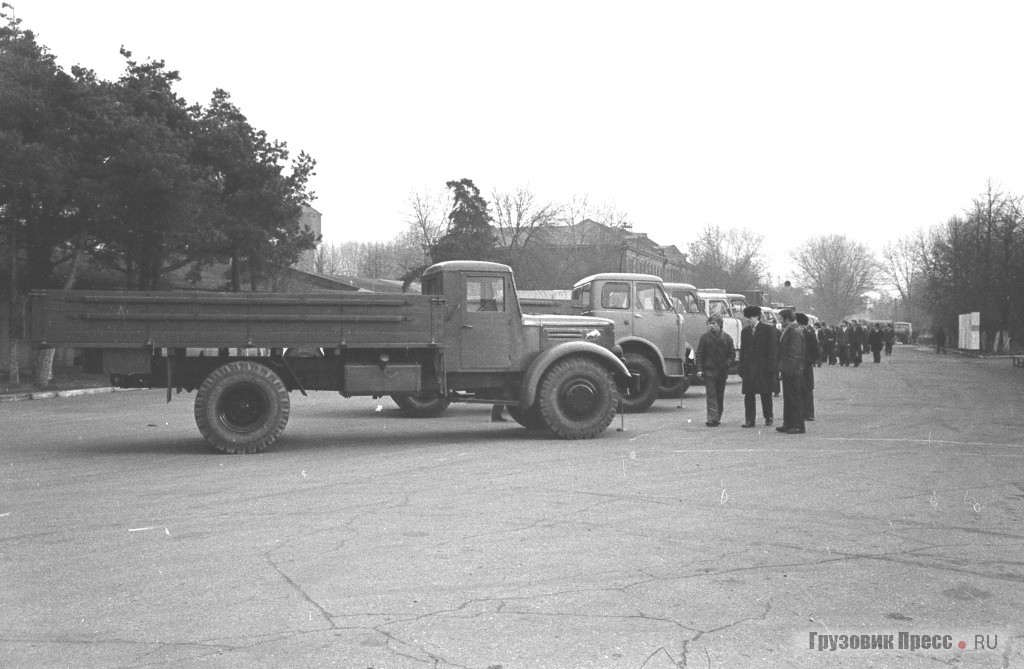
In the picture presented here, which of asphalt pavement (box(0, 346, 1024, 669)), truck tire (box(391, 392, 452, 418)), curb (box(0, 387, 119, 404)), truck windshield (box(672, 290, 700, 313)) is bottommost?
curb (box(0, 387, 119, 404))

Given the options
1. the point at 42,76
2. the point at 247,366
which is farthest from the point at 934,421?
the point at 42,76

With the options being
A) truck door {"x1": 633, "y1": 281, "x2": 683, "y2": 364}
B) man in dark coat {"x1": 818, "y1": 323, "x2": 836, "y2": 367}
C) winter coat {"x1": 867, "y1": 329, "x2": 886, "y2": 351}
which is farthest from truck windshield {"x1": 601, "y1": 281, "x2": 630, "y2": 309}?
winter coat {"x1": 867, "y1": 329, "x2": 886, "y2": 351}

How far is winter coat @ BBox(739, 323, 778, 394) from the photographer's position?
15.4 metres

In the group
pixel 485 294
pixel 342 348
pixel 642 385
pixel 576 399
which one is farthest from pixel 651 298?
pixel 342 348

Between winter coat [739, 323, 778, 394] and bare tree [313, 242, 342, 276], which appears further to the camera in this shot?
bare tree [313, 242, 342, 276]

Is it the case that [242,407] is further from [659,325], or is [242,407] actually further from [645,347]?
[659,325]

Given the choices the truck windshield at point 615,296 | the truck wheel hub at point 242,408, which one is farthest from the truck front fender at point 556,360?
the truck windshield at point 615,296

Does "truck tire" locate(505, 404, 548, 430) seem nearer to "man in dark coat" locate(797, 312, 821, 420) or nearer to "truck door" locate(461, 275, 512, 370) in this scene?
"truck door" locate(461, 275, 512, 370)

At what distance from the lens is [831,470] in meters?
10.6

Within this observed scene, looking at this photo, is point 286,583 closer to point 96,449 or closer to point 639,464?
point 639,464

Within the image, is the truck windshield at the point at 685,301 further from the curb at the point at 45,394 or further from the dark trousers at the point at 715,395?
the curb at the point at 45,394

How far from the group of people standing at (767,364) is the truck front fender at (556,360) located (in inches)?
80.5

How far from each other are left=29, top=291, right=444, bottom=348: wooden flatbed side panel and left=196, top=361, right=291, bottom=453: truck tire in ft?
1.39

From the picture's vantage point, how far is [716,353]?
16.2m
